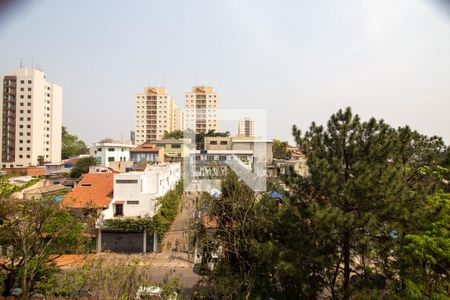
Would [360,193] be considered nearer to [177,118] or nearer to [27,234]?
[27,234]

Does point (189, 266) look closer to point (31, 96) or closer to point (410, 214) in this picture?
point (410, 214)

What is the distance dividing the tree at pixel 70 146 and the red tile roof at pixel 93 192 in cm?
2919

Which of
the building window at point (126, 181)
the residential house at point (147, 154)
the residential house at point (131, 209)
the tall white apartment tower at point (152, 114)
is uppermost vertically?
the tall white apartment tower at point (152, 114)

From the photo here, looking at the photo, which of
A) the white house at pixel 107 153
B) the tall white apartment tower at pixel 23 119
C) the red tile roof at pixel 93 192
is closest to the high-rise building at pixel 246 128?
→ the red tile roof at pixel 93 192

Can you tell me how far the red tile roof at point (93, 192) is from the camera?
13.1m

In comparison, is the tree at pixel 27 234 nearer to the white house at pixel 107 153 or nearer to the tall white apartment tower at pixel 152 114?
the white house at pixel 107 153

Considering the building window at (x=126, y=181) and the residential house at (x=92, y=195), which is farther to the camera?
the building window at (x=126, y=181)

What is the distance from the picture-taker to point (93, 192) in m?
13.9

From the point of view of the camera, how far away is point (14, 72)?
33.1 metres

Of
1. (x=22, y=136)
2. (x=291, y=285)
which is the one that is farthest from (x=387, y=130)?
(x=22, y=136)

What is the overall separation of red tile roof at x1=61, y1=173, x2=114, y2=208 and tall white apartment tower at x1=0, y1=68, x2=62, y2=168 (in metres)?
21.7

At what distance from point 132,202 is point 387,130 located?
1067 cm

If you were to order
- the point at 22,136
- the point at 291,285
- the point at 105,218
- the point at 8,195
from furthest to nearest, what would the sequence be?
1. the point at 22,136
2. the point at 105,218
3. the point at 8,195
4. the point at 291,285

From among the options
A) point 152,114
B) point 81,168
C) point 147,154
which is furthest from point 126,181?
point 152,114
